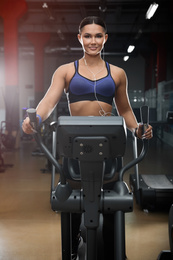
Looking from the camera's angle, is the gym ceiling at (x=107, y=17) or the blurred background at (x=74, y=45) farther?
the gym ceiling at (x=107, y=17)

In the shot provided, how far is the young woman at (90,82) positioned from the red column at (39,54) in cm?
914

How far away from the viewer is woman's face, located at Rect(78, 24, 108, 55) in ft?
6.43

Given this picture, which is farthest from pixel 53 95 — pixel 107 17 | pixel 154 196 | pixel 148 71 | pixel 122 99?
pixel 148 71

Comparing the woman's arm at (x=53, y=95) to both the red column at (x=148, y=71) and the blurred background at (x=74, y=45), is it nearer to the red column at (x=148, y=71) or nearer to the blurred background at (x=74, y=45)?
the blurred background at (x=74, y=45)

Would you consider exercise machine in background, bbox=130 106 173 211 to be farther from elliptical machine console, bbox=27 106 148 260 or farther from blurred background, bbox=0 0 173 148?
elliptical machine console, bbox=27 106 148 260

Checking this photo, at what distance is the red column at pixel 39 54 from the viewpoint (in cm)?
1116

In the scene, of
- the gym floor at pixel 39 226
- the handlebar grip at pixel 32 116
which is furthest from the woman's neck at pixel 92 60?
the handlebar grip at pixel 32 116

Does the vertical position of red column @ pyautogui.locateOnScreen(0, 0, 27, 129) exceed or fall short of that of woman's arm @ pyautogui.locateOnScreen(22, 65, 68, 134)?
it exceeds it

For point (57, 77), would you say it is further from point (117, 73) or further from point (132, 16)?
point (132, 16)

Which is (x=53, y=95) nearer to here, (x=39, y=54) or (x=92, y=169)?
(x=92, y=169)

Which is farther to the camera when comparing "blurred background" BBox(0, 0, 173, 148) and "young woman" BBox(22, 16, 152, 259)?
"blurred background" BBox(0, 0, 173, 148)

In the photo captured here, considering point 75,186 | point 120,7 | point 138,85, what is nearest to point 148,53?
point 138,85

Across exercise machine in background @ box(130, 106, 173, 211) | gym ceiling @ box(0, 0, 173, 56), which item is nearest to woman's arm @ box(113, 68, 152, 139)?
exercise machine in background @ box(130, 106, 173, 211)

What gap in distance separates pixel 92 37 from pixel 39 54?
999 centimetres
